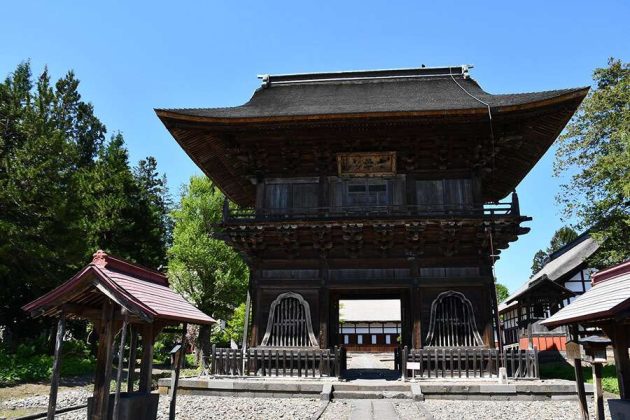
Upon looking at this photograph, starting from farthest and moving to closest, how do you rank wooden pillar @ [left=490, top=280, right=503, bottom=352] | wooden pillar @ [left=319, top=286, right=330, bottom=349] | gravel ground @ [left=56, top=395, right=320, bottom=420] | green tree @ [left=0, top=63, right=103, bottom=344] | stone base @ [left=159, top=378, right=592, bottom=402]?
green tree @ [left=0, top=63, right=103, bottom=344] → wooden pillar @ [left=319, top=286, right=330, bottom=349] → wooden pillar @ [left=490, top=280, right=503, bottom=352] → stone base @ [left=159, top=378, right=592, bottom=402] → gravel ground @ [left=56, top=395, right=320, bottom=420]

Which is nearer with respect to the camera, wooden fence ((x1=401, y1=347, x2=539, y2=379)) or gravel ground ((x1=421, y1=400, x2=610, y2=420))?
gravel ground ((x1=421, y1=400, x2=610, y2=420))

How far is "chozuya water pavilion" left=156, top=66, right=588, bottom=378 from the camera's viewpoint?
1412 cm

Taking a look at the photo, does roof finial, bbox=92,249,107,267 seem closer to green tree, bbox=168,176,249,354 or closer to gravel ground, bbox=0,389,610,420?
gravel ground, bbox=0,389,610,420

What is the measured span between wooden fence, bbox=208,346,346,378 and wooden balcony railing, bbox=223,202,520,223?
420cm

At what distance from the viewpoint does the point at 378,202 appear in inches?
623

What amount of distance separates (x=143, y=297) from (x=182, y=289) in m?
23.9

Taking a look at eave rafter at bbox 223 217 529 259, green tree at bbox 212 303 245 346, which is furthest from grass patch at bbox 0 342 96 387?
eave rafter at bbox 223 217 529 259

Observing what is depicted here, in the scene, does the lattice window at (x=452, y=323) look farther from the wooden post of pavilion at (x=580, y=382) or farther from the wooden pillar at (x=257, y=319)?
the wooden post of pavilion at (x=580, y=382)

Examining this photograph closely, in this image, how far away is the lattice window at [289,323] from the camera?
1491 cm

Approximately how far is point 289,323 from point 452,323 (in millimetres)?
5258

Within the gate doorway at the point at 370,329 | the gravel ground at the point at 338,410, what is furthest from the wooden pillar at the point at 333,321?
the gate doorway at the point at 370,329

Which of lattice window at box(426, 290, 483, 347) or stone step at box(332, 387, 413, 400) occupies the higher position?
lattice window at box(426, 290, 483, 347)

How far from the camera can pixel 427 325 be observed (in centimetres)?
1458

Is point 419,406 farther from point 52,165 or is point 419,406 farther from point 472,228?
point 52,165
